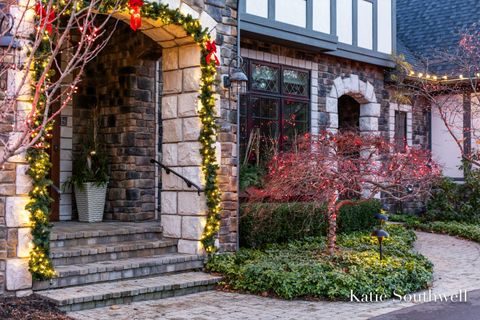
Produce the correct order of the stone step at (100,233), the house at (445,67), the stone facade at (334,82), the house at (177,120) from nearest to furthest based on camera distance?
the house at (177,120)
the stone step at (100,233)
the stone facade at (334,82)
the house at (445,67)

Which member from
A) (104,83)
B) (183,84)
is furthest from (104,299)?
(104,83)

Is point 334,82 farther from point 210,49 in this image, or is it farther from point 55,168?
point 55,168

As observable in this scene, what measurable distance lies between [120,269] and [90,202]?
108 inches

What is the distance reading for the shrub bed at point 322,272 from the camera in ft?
25.8

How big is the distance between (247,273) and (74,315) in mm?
2429

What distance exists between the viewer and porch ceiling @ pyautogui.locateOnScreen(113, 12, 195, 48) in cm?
883

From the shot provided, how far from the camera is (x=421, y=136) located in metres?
16.9

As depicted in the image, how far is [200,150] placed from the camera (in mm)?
9211

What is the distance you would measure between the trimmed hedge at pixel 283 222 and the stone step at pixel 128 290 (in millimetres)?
1442

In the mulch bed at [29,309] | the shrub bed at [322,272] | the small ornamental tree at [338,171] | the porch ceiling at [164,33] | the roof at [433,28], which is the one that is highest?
the roof at [433,28]

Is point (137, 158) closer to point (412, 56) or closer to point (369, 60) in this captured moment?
point (369, 60)

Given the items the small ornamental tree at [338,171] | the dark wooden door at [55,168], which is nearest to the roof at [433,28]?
the small ornamental tree at [338,171]

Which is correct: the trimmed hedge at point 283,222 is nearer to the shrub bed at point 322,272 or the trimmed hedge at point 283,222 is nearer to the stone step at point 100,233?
the shrub bed at point 322,272

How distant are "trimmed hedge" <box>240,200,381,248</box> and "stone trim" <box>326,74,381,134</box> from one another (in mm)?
2382
